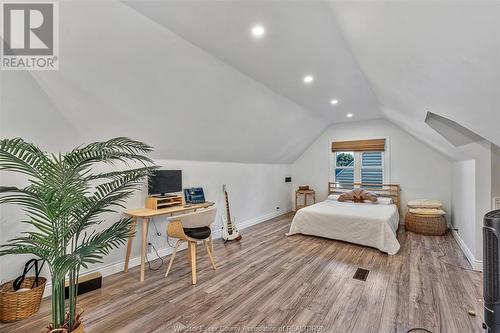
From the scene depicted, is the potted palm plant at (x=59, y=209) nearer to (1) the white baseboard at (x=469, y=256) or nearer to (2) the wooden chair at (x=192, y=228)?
(2) the wooden chair at (x=192, y=228)

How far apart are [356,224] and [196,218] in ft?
8.90

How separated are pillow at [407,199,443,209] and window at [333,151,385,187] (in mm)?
909

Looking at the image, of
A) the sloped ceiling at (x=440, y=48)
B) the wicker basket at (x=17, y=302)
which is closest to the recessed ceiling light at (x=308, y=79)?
the sloped ceiling at (x=440, y=48)

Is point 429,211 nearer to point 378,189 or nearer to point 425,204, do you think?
point 425,204

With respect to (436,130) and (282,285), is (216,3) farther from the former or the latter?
(436,130)

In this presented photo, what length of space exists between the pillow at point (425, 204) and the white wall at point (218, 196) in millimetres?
3049

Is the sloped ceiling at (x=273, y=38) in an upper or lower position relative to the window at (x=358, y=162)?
upper

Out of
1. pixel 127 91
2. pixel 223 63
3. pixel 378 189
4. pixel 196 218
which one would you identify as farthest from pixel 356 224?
pixel 127 91

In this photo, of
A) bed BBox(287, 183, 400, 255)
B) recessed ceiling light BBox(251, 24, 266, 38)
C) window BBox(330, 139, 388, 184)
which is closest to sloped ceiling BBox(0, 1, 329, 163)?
recessed ceiling light BBox(251, 24, 266, 38)

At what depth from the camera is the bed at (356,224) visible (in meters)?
3.55

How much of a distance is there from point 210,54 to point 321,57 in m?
1.23

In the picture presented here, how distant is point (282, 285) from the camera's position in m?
2.57

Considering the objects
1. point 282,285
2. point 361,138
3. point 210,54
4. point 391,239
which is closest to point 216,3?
point 210,54

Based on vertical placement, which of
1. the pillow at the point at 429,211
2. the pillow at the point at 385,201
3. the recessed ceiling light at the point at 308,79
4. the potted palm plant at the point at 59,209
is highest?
the recessed ceiling light at the point at 308,79
